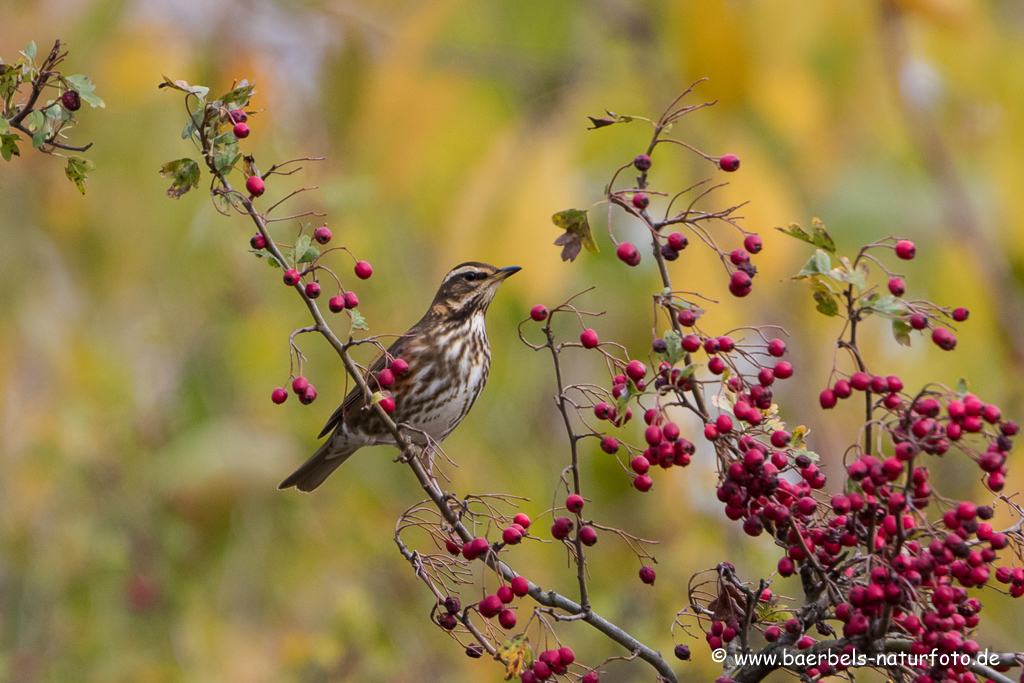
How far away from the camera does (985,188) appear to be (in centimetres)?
509

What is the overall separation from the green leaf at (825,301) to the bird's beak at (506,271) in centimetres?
181

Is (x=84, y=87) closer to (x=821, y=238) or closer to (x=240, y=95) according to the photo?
(x=240, y=95)

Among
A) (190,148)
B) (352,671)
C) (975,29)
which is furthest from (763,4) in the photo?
(352,671)

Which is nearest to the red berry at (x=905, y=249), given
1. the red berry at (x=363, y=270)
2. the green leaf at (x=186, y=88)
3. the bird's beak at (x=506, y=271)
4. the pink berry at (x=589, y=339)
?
the pink berry at (x=589, y=339)

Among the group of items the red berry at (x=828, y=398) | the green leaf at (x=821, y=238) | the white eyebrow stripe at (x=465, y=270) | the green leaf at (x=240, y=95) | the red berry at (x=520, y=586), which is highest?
the white eyebrow stripe at (x=465, y=270)

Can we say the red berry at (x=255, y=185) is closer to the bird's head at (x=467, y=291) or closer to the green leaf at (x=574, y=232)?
the green leaf at (x=574, y=232)

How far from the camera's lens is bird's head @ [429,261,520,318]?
4.38 metres

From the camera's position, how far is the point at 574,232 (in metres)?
2.16

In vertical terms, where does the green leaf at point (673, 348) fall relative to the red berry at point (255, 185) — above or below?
below

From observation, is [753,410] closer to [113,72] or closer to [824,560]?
[824,560]

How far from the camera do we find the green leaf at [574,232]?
6.96 feet

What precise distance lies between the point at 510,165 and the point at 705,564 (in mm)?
2801

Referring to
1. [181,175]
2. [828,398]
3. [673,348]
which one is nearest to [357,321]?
[181,175]

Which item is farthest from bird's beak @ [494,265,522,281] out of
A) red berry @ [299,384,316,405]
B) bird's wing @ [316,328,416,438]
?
red berry @ [299,384,316,405]
